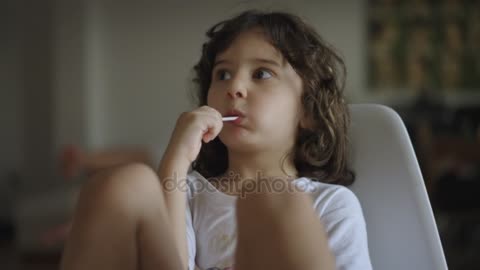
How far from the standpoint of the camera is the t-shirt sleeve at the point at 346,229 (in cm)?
85

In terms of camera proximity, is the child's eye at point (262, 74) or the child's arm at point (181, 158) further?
the child's eye at point (262, 74)

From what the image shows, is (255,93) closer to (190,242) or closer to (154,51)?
(190,242)

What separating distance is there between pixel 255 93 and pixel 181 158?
0.67 feet

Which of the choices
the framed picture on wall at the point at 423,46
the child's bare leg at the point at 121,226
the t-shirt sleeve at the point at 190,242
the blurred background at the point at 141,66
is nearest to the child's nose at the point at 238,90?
the t-shirt sleeve at the point at 190,242

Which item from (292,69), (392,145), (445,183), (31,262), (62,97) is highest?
(292,69)

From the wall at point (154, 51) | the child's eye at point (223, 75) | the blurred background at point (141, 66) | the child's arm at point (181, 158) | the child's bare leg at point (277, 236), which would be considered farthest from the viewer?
the wall at point (154, 51)

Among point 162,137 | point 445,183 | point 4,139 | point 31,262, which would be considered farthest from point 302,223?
point 4,139

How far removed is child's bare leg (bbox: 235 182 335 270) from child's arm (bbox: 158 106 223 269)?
0.21m

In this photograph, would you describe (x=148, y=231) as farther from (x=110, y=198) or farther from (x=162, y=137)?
(x=162, y=137)

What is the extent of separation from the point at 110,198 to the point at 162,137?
123 inches

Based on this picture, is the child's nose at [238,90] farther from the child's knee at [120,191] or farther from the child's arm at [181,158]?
the child's knee at [120,191]

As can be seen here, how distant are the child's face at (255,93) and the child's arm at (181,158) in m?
0.08

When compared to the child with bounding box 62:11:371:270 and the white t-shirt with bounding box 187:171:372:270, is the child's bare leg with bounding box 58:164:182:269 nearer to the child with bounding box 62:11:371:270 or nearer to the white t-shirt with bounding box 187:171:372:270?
the child with bounding box 62:11:371:270

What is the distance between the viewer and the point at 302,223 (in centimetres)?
61
